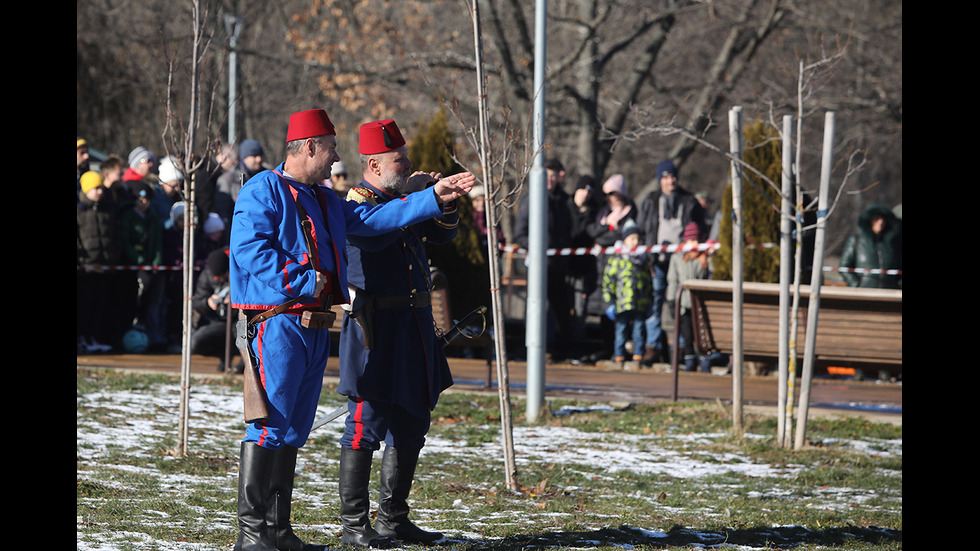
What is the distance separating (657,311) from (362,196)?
783cm

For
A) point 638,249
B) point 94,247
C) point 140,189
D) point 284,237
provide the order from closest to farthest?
point 284,237 → point 638,249 → point 94,247 → point 140,189

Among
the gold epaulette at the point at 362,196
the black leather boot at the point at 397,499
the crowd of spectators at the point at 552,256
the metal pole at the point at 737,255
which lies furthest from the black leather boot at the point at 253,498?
the crowd of spectators at the point at 552,256

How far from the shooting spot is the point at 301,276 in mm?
5039

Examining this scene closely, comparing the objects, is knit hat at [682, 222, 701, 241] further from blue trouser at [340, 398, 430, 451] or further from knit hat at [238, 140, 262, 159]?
blue trouser at [340, 398, 430, 451]

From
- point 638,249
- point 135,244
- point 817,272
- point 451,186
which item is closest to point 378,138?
point 451,186

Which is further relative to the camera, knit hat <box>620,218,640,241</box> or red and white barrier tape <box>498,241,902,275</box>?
knit hat <box>620,218,640,241</box>

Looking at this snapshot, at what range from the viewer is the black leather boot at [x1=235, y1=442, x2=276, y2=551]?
202 inches

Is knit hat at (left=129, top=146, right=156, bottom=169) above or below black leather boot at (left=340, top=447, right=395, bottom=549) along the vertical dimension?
above

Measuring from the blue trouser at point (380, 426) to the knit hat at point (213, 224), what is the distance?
750 cm

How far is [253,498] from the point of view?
16.9 feet

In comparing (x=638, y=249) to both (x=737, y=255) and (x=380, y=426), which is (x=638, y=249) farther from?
(x=380, y=426)

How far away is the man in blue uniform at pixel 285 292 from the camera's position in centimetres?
506

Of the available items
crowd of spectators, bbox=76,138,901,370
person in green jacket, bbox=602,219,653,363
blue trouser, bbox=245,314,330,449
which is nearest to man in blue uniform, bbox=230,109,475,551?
blue trouser, bbox=245,314,330,449
